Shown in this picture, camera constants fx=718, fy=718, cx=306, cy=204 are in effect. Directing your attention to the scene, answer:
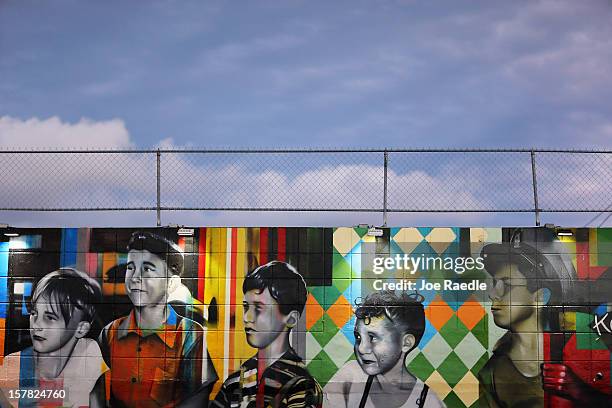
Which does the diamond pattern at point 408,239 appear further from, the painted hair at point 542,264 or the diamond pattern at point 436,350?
the diamond pattern at point 436,350

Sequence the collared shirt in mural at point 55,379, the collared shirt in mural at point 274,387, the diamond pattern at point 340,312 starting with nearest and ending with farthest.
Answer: the collared shirt in mural at point 274,387 < the diamond pattern at point 340,312 < the collared shirt in mural at point 55,379

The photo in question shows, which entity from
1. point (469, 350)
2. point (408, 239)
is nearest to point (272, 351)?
point (408, 239)

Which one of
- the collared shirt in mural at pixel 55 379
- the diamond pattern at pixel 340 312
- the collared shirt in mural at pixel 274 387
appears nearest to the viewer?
the collared shirt in mural at pixel 274 387

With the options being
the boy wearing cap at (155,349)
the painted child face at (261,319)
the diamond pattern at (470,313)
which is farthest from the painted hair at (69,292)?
the diamond pattern at (470,313)

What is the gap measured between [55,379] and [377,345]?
5810 mm

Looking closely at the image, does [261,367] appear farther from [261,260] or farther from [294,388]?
[261,260]

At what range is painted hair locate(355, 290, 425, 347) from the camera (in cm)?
1273

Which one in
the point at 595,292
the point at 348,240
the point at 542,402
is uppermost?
the point at 348,240

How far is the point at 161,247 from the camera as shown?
514 inches

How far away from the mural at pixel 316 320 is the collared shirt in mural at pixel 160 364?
0.08ft

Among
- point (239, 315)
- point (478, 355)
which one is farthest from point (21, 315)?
point (478, 355)

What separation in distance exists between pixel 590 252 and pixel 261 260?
19.4 ft

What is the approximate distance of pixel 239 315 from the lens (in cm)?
1277

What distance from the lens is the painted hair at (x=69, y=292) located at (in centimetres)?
1302
